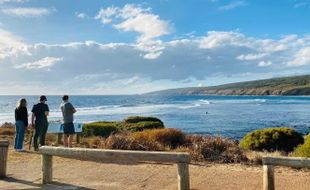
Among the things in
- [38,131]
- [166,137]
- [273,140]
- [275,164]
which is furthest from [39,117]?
[273,140]

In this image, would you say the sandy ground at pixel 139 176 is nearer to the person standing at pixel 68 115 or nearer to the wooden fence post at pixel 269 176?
the wooden fence post at pixel 269 176

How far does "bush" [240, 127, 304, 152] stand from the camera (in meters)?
17.4

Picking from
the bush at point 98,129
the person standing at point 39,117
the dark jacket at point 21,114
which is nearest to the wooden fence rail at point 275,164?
the person standing at point 39,117

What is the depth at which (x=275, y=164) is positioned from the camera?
7.52m

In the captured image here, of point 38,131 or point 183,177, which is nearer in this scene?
point 183,177

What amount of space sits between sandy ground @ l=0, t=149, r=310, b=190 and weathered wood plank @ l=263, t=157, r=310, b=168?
1.15 metres

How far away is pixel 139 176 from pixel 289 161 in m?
3.40

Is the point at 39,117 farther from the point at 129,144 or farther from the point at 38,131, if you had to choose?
the point at 129,144

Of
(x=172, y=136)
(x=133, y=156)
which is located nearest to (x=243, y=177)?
(x=133, y=156)

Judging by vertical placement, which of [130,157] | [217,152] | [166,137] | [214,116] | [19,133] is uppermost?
[214,116]

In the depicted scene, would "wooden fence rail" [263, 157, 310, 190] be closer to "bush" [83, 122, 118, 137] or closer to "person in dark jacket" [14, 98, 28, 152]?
"person in dark jacket" [14, 98, 28, 152]

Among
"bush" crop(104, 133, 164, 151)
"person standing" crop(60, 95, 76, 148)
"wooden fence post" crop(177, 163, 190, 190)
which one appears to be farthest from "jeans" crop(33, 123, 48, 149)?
"wooden fence post" crop(177, 163, 190, 190)

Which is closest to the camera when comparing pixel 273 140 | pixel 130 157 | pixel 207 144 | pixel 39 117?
pixel 130 157

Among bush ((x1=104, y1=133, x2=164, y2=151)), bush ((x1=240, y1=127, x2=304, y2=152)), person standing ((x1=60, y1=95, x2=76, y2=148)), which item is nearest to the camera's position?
bush ((x1=104, y1=133, x2=164, y2=151))
